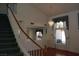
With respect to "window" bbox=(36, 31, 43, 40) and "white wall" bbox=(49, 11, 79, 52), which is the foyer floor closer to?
"white wall" bbox=(49, 11, 79, 52)

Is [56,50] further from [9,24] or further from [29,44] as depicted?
[9,24]

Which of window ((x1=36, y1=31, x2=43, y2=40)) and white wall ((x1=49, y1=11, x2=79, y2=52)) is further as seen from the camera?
window ((x1=36, y1=31, x2=43, y2=40))

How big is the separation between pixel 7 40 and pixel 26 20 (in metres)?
0.42

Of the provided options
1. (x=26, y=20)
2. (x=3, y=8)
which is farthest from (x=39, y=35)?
(x=3, y=8)

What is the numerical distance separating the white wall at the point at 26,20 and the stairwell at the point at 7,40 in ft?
0.22

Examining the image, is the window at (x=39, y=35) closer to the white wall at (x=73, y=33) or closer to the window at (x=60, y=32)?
the window at (x=60, y=32)

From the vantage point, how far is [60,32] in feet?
5.86

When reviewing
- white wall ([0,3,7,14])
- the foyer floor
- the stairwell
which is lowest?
the foyer floor

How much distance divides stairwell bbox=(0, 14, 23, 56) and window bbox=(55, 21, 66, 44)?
2.09 feet

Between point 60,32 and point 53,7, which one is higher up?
point 53,7

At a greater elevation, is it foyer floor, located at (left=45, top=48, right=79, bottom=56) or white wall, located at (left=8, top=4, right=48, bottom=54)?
Answer: white wall, located at (left=8, top=4, right=48, bottom=54)

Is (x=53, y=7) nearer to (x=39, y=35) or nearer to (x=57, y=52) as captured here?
(x=39, y=35)

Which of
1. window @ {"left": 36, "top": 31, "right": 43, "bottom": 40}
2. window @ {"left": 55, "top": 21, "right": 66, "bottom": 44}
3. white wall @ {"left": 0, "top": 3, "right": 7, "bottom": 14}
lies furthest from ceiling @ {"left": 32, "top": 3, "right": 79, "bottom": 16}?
white wall @ {"left": 0, "top": 3, "right": 7, "bottom": 14}

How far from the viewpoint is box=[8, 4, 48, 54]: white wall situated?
5.63ft
